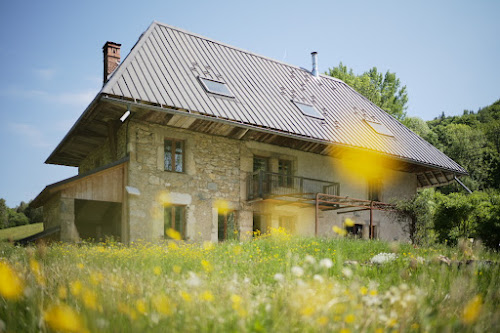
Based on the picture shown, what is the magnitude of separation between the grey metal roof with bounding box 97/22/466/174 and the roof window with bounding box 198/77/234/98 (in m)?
0.25

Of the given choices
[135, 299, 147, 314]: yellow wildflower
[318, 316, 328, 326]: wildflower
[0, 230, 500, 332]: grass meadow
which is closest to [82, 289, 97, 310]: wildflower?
[0, 230, 500, 332]: grass meadow

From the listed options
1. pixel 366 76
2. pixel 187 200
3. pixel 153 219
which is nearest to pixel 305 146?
pixel 187 200

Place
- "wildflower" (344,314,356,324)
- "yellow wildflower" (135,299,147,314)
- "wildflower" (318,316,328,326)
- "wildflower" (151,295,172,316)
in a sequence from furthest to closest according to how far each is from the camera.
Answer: "wildflower" (151,295,172,316) < "yellow wildflower" (135,299,147,314) < "wildflower" (318,316,328,326) < "wildflower" (344,314,356,324)

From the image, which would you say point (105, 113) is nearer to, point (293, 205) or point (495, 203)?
point (293, 205)

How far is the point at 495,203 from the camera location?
17.7 metres

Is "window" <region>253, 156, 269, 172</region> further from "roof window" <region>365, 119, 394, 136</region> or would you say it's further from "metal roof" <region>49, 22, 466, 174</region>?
"roof window" <region>365, 119, 394, 136</region>

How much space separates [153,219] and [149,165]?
162 centimetres

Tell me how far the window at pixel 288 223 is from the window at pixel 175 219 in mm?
4019

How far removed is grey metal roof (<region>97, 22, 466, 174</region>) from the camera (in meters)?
14.5

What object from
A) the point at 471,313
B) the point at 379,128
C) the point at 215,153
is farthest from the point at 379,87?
the point at 471,313

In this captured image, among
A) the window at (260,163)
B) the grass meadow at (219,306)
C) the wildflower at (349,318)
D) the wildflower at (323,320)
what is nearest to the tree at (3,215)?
the window at (260,163)

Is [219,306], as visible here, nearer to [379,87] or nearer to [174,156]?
[174,156]

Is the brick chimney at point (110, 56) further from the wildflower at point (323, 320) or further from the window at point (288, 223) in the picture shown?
the wildflower at point (323, 320)

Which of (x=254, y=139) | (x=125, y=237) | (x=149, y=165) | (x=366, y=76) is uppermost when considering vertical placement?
(x=366, y=76)
